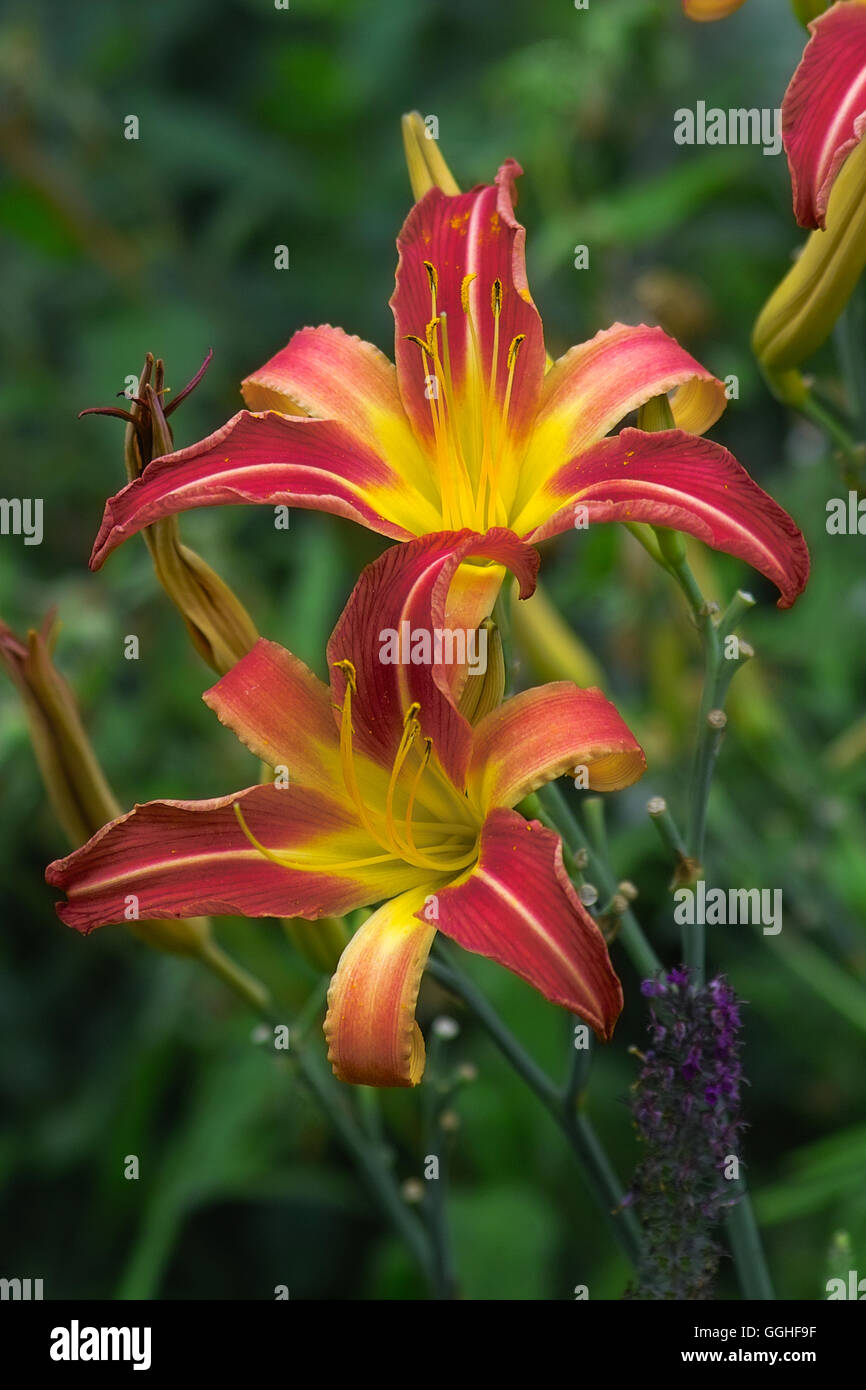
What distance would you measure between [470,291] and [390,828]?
0.26m

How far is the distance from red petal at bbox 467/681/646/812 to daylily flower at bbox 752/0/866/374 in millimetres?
217

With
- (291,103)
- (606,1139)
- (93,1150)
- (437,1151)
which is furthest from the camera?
(291,103)

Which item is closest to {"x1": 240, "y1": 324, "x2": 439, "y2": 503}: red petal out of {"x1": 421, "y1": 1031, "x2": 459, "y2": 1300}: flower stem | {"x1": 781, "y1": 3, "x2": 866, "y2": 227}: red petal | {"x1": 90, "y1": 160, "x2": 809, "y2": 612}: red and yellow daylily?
{"x1": 90, "y1": 160, "x2": 809, "y2": 612}: red and yellow daylily

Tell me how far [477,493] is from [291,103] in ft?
4.30

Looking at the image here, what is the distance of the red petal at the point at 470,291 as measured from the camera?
2.19 ft

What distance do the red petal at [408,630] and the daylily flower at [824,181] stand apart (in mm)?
190

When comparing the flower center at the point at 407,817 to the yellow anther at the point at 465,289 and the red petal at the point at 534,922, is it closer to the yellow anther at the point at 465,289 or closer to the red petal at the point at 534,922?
the red petal at the point at 534,922

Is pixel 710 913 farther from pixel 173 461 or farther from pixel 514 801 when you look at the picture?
pixel 173 461

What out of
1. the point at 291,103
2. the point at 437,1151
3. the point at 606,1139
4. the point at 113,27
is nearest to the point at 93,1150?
the point at 606,1139

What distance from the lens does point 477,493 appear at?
0.70 meters

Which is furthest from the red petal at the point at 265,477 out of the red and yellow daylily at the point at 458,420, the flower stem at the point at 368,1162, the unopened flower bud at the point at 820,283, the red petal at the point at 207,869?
the flower stem at the point at 368,1162

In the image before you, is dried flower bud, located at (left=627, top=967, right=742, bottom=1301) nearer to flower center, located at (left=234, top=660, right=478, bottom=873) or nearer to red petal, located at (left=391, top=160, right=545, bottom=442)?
flower center, located at (left=234, top=660, right=478, bottom=873)

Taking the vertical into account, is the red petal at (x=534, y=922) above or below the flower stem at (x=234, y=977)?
below

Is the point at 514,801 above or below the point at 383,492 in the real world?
below
